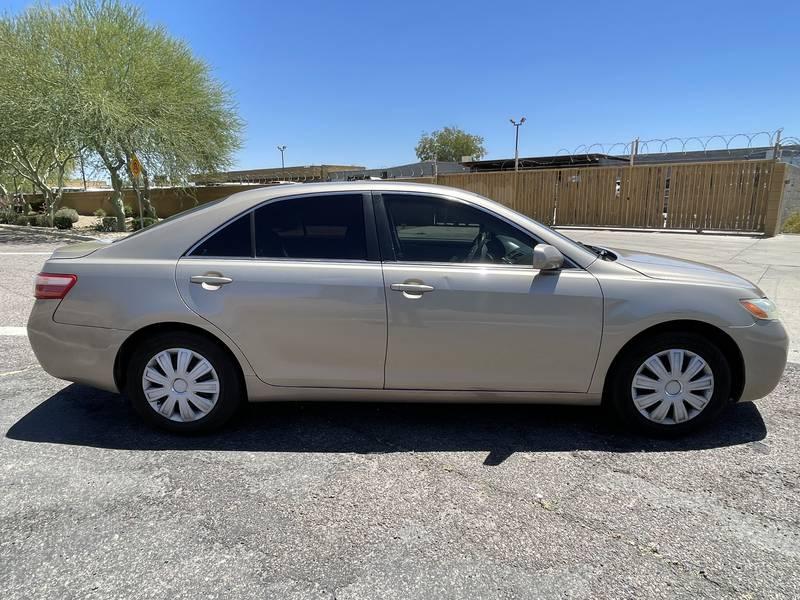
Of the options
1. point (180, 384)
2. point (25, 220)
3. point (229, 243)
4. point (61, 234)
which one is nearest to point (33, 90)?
point (61, 234)

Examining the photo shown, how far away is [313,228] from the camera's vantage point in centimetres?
345

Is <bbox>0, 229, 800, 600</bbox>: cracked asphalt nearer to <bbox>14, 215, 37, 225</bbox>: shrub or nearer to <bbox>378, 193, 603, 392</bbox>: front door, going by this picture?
<bbox>378, 193, 603, 392</bbox>: front door

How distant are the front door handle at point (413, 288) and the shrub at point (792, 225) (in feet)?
65.9

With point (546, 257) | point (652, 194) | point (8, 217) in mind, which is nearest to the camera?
point (546, 257)

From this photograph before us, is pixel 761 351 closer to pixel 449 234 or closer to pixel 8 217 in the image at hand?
pixel 449 234

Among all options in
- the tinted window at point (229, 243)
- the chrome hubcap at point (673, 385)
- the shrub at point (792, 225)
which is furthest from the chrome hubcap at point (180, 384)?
the shrub at point (792, 225)

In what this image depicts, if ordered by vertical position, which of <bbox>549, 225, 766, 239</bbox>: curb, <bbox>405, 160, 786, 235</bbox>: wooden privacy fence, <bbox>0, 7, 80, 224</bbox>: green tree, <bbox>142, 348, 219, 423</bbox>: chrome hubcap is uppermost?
<bbox>0, 7, 80, 224</bbox>: green tree

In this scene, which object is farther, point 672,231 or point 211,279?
point 672,231

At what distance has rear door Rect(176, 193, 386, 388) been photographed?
10.7 ft

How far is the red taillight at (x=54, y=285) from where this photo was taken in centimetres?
337

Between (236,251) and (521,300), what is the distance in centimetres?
180

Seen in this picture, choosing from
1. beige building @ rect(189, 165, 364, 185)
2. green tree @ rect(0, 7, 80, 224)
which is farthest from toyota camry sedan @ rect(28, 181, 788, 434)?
beige building @ rect(189, 165, 364, 185)

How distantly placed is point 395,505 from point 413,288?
1222 mm

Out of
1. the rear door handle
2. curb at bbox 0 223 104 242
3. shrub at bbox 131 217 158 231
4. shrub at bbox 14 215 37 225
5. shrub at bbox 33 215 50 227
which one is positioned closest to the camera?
the rear door handle
